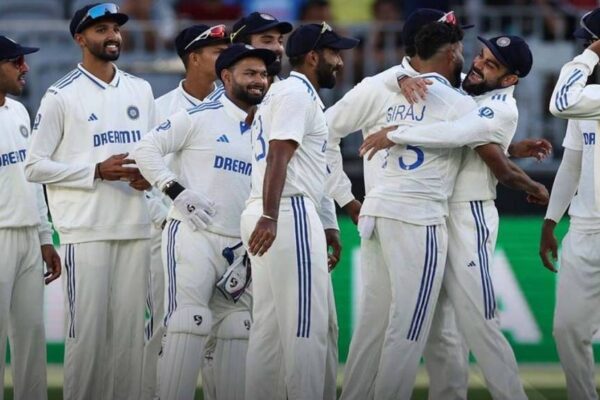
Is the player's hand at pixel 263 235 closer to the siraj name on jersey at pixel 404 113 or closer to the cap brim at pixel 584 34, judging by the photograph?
the siraj name on jersey at pixel 404 113

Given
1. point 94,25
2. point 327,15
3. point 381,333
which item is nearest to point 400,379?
point 381,333

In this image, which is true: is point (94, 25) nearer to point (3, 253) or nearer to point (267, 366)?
point (3, 253)

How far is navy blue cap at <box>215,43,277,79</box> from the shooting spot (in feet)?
27.3

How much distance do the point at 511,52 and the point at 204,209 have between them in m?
1.73

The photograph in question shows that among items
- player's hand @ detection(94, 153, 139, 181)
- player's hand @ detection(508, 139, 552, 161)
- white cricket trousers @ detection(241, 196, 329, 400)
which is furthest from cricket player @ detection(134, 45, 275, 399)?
player's hand @ detection(508, 139, 552, 161)

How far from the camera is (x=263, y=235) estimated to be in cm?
776

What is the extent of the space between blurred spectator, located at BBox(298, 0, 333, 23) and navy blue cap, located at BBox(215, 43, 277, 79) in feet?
20.2

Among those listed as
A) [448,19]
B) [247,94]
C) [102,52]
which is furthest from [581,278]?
[102,52]

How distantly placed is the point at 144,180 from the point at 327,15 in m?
6.37

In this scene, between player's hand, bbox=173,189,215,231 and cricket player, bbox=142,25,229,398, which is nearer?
player's hand, bbox=173,189,215,231

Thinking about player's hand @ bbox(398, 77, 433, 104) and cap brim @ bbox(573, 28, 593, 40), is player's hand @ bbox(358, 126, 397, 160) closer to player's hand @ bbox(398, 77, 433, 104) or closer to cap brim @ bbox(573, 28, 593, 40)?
player's hand @ bbox(398, 77, 433, 104)

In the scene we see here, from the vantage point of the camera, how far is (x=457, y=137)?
8.23 meters

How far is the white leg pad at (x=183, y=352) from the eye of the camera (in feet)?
27.1

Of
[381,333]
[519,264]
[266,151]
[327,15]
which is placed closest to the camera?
[266,151]
